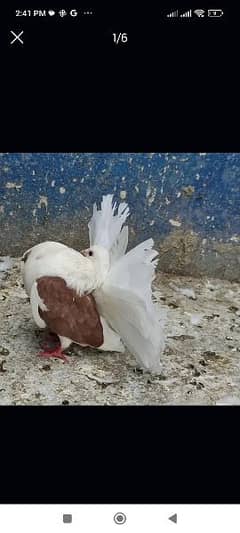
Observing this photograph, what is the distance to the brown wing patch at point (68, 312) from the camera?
1.80 meters

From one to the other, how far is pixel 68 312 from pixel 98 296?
0.32ft

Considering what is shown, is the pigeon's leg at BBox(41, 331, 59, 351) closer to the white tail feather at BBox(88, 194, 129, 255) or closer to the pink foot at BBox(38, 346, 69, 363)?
the pink foot at BBox(38, 346, 69, 363)

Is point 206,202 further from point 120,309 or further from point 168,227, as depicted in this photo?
point 120,309

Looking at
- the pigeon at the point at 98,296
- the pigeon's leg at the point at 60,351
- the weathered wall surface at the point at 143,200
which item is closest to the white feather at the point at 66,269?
the pigeon at the point at 98,296

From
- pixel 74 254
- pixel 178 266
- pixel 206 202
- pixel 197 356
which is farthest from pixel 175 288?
pixel 74 254

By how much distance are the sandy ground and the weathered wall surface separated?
271mm

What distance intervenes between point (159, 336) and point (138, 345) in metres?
0.08

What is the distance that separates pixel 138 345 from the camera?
1770mm

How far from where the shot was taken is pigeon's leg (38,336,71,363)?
187 centimetres

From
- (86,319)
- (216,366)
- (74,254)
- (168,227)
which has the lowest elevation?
(216,366)
